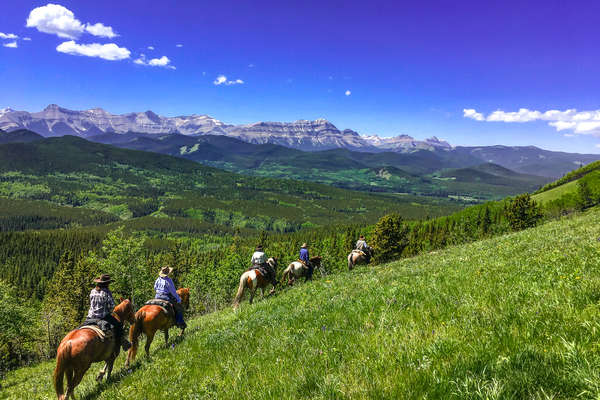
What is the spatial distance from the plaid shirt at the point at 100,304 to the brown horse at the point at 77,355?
2.95 feet

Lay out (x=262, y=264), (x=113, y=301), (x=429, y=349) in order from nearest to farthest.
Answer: (x=429, y=349)
(x=113, y=301)
(x=262, y=264)

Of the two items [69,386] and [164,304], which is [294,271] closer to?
[164,304]

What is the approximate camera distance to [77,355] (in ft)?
30.3

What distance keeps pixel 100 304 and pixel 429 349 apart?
1201cm

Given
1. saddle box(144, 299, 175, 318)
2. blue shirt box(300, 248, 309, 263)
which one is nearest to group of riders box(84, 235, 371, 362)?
saddle box(144, 299, 175, 318)

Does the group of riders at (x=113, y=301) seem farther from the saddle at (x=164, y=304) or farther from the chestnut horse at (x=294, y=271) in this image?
the chestnut horse at (x=294, y=271)

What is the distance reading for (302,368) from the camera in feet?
15.6

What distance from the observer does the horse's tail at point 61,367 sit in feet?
28.7

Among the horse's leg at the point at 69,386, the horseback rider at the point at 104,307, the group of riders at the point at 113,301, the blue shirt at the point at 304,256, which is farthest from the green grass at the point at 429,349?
the blue shirt at the point at 304,256

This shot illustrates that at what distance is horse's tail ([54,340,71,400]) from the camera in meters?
8.75

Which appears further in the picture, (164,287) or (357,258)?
(357,258)

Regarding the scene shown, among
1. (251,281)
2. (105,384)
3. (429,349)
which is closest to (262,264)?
(251,281)

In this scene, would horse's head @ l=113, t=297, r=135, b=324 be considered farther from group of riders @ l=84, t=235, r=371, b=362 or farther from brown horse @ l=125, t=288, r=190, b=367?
group of riders @ l=84, t=235, r=371, b=362

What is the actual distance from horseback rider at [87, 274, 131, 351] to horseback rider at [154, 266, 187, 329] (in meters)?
2.52
